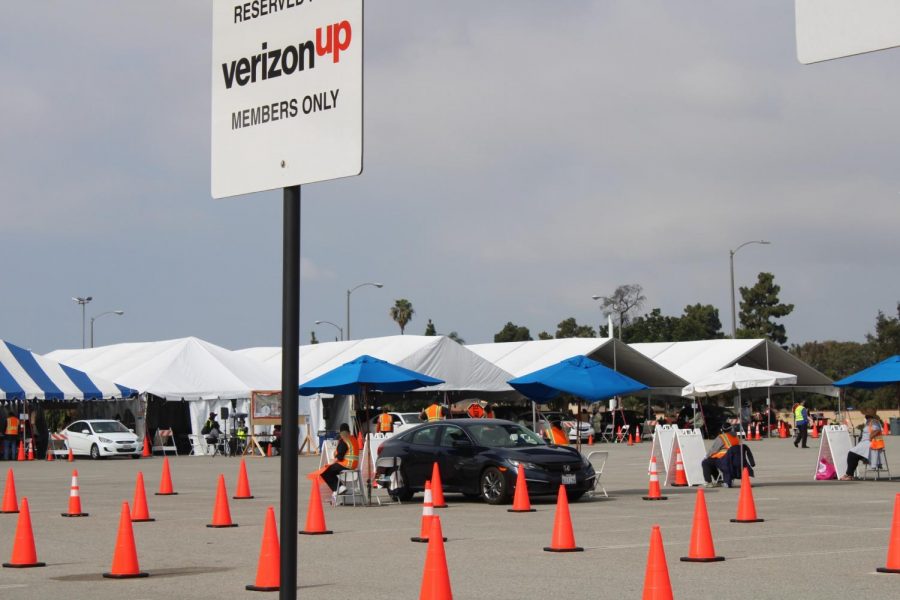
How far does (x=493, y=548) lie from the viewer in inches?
583

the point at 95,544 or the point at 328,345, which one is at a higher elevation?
the point at 328,345

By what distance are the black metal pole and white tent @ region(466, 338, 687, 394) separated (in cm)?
5369

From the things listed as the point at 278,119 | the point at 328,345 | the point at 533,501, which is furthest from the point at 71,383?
the point at 278,119

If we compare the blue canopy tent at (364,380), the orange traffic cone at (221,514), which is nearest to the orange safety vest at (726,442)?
the blue canopy tent at (364,380)

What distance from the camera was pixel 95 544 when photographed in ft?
51.3

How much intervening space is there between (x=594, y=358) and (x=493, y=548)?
44.2 meters

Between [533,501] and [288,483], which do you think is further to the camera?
[533,501]

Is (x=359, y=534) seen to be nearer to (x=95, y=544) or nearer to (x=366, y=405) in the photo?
(x=95, y=544)

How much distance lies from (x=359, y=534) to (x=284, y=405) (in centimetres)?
1309

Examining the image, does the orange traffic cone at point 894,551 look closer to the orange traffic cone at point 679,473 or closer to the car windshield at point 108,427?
the orange traffic cone at point 679,473

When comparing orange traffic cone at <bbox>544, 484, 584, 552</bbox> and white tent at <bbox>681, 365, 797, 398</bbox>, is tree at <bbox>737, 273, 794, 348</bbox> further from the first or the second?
orange traffic cone at <bbox>544, 484, 584, 552</bbox>

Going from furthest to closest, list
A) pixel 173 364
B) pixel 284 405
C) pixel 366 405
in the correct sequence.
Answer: pixel 173 364 < pixel 366 405 < pixel 284 405

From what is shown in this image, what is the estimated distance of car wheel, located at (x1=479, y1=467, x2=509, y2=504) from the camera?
71.3ft

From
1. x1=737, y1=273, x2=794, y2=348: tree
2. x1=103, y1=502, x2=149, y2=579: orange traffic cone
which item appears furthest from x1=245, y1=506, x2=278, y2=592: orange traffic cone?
x1=737, y1=273, x2=794, y2=348: tree
